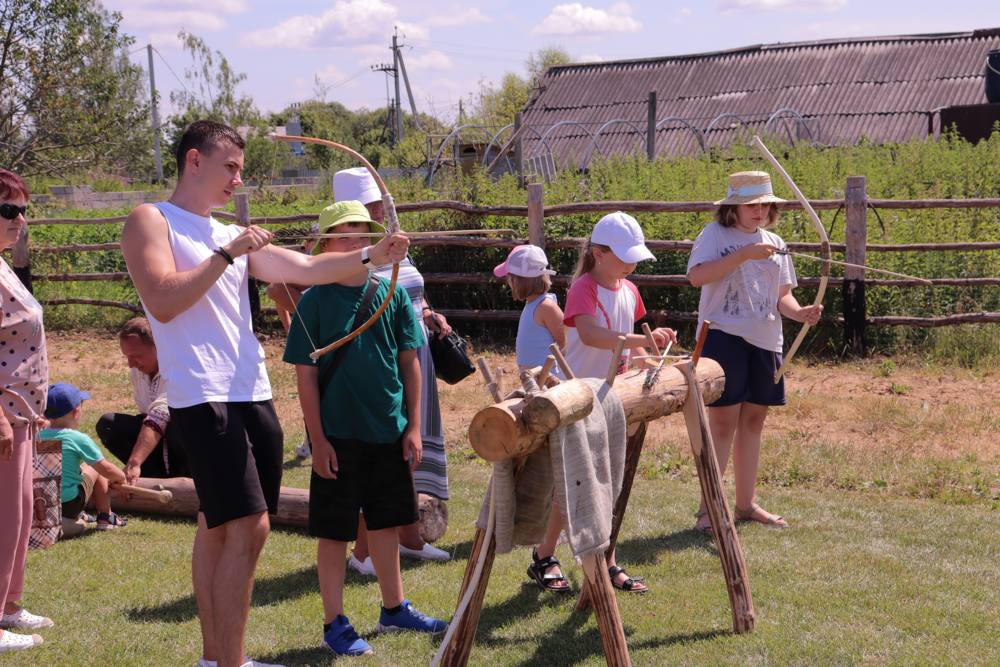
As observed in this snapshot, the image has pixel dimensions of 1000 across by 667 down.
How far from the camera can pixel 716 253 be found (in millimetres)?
5035

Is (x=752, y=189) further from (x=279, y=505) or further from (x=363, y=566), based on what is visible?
(x=279, y=505)

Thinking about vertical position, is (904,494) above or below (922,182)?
below

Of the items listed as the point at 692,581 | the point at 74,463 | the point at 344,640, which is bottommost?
the point at 692,581

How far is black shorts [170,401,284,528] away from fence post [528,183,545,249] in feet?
25.9

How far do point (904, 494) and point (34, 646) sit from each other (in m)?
4.62

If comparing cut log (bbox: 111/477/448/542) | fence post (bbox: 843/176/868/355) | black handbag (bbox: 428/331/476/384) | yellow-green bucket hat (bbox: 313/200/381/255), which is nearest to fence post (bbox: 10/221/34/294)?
cut log (bbox: 111/477/448/542)

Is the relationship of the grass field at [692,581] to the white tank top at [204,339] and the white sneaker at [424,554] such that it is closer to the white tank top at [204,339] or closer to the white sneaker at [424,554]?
the white sneaker at [424,554]

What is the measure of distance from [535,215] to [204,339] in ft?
26.5

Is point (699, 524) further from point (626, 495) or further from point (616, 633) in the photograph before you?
point (616, 633)

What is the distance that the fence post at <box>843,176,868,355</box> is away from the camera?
969 cm

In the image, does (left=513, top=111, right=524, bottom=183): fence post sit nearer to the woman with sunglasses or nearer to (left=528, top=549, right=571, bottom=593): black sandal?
(left=528, top=549, right=571, bottom=593): black sandal

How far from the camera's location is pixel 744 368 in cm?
521

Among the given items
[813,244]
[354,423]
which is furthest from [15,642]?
[813,244]

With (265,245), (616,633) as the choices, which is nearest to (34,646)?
(265,245)
